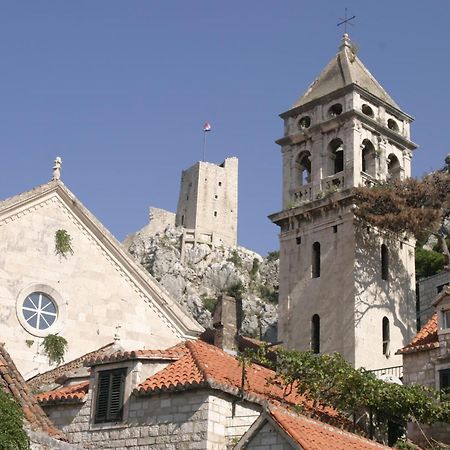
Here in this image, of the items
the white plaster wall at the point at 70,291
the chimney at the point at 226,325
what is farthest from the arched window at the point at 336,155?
the chimney at the point at 226,325

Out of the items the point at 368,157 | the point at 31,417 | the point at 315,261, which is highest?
the point at 368,157

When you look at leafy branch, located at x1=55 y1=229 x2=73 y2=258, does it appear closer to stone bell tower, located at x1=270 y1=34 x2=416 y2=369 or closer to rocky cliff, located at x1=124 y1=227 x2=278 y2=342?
stone bell tower, located at x1=270 y1=34 x2=416 y2=369

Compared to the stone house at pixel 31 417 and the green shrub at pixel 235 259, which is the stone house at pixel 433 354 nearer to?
the stone house at pixel 31 417

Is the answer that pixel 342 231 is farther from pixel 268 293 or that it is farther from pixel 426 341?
pixel 268 293

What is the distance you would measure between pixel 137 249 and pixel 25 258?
82910mm

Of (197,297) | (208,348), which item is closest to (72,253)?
(208,348)

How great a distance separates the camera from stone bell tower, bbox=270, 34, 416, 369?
40.7 metres

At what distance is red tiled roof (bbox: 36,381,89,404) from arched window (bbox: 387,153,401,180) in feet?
84.6

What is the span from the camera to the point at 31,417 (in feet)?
44.4

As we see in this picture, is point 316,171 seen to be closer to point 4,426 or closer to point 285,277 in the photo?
point 285,277

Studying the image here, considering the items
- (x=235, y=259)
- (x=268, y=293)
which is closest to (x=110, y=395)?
(x=268, y=293)

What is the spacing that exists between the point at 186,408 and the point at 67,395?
3549 millimetres

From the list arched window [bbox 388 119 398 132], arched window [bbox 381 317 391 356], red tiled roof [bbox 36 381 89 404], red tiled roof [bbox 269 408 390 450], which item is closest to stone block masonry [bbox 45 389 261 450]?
red tiled roof [bbox 36 381 89 404]

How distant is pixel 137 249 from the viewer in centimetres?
11281
